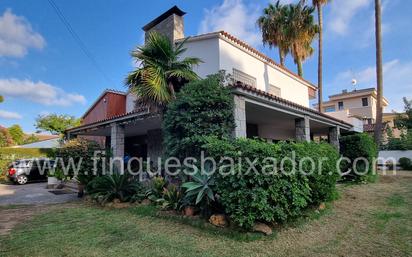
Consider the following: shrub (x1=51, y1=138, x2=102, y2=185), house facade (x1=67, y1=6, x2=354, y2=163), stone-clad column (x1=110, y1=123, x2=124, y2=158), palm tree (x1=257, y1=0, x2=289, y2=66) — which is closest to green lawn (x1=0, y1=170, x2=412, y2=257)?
shrub (x1=51, y1=138, x2=102, y2=185)

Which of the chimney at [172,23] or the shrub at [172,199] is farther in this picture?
the chimney at [172,23]

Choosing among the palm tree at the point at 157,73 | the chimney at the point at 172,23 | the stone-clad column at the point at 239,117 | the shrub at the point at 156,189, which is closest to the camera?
the stone-clad column at the point at 239,117

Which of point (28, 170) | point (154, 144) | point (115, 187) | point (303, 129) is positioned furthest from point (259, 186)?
point (28, 170)

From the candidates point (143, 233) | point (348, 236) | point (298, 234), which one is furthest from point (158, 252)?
point (348, 236)

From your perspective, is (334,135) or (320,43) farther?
(320,43)

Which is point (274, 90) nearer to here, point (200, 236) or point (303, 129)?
point (303, 129)

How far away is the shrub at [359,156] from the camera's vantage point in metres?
12.1

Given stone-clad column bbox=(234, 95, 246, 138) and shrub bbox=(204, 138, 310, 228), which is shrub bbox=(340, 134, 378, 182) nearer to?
stone-clad column bbox=(234, 95, 246, 138)

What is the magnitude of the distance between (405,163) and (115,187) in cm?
2117

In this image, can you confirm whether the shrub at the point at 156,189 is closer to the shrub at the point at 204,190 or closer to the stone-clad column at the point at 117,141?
the shrub at the point at 204,190

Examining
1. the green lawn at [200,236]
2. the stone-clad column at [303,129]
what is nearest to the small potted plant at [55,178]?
the green lawn at [200,236]

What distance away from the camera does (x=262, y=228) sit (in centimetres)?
527

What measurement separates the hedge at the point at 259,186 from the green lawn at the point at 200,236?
451 millimetres

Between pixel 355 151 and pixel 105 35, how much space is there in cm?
1555
